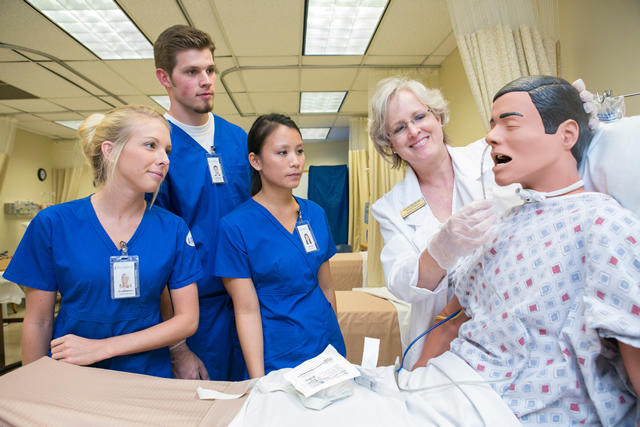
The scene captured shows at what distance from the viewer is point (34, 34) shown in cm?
306

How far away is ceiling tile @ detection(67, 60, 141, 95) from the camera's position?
146 inches

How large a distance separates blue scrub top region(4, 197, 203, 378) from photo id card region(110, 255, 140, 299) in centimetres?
2

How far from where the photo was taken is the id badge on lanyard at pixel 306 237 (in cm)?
136

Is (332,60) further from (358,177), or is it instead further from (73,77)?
(73,77)

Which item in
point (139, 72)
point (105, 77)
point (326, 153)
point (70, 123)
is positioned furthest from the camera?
point (326, 153)

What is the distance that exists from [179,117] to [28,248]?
77 cm

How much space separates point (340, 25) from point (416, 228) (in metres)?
2.52

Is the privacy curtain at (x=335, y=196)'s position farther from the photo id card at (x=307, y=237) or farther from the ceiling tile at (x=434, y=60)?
the photo id card at (x=307, y=237)

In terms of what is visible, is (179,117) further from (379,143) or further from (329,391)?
(329,391)

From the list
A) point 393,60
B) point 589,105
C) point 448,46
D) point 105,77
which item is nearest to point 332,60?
point 393,60

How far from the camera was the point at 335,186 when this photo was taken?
7520 mm

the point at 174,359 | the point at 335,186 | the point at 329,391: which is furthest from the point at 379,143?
the point at 335,186

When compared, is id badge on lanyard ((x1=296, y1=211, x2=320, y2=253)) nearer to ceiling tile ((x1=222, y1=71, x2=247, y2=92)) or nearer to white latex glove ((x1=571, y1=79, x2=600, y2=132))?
white latex glove ((x1=571, y1=79, x2=600, y2=132))

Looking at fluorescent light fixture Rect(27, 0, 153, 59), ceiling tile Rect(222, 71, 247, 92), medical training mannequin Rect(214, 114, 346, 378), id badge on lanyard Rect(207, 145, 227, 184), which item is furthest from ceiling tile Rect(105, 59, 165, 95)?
medical training mannequin Rect(214, 114, 346, 378)
